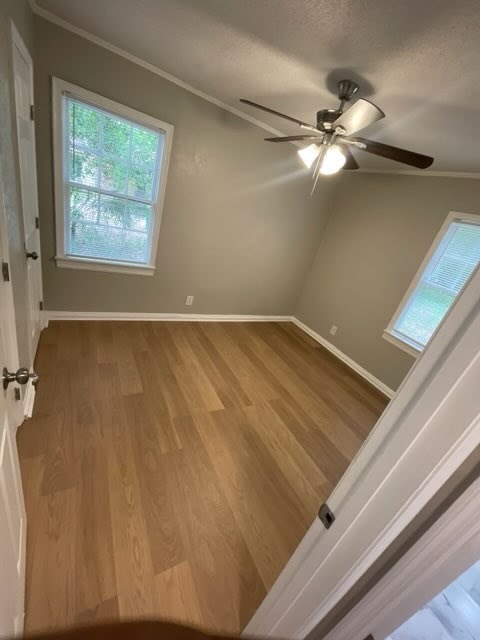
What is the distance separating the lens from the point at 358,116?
1.50 meters

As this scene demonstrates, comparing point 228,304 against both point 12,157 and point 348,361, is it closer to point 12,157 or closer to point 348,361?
point 348,361

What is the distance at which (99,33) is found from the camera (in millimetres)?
1945

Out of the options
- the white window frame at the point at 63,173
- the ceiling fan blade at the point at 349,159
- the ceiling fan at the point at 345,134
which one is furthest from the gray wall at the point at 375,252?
the white window frame at the point at 63,173

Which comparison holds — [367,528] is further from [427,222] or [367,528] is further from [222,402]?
[427,222]

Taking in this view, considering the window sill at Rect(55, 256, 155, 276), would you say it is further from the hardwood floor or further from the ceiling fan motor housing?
the ceiling fan motor housing

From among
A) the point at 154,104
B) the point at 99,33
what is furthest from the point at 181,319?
the point at 99,33

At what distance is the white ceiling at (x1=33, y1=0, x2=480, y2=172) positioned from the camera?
3.60ft

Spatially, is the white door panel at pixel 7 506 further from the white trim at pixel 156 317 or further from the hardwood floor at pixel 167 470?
the white trim at pixel 156 317

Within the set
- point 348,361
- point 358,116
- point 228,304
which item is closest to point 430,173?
point 358,116

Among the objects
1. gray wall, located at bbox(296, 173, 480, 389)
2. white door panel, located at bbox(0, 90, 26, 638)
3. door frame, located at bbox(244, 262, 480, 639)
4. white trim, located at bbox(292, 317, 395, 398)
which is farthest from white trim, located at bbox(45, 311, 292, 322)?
door frame, located at bbox(244, 262, 480, 639)

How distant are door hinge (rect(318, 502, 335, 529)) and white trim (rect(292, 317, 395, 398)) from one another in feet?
8.73

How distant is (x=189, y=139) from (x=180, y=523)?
10.2ft

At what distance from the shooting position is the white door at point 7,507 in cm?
73

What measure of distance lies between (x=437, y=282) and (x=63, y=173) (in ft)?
12.2
